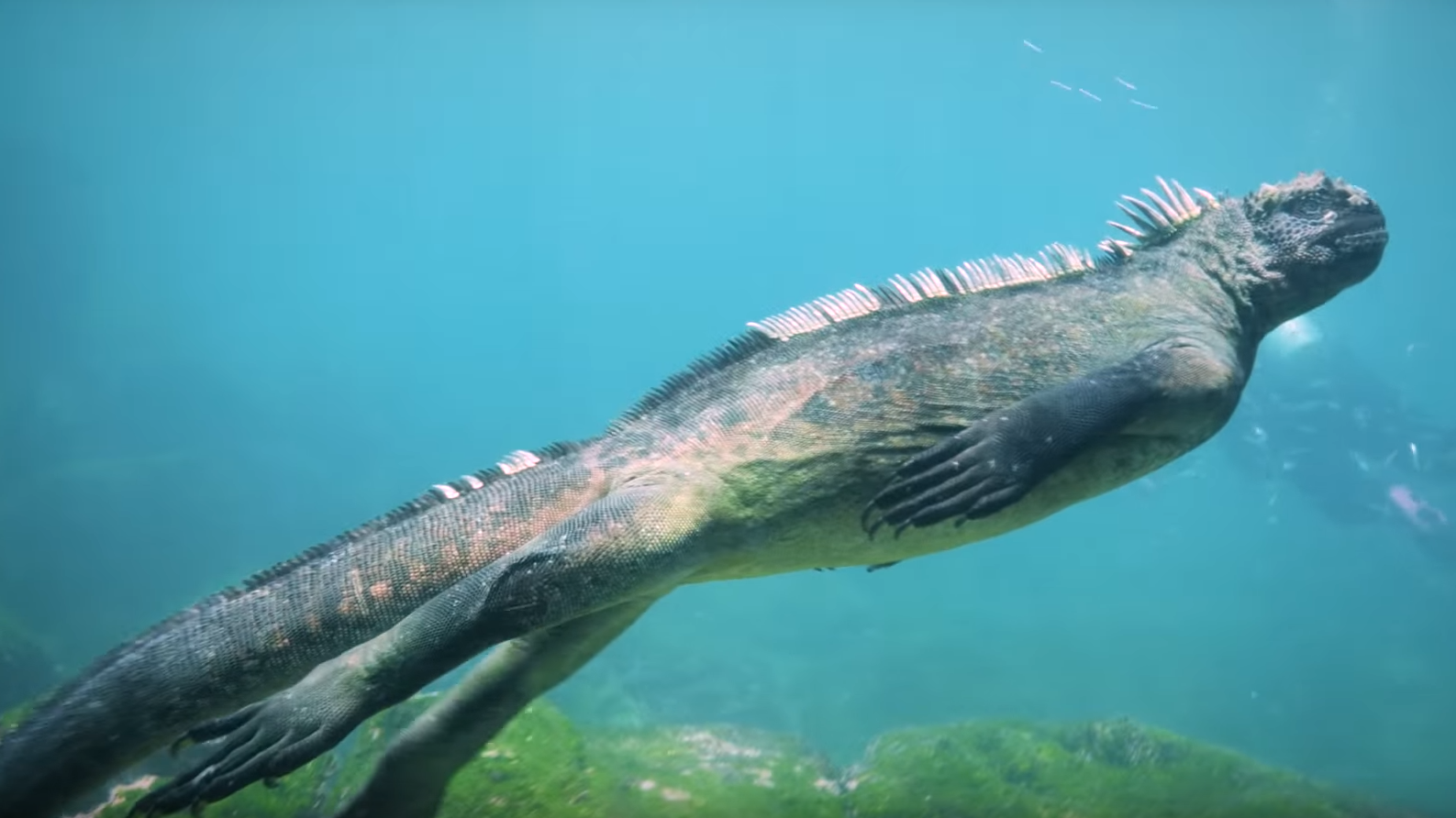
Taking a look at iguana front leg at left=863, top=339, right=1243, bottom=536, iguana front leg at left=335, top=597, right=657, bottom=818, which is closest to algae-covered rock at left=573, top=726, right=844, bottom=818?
iguana front leg at left=335, top=597, right=657, bottom=818

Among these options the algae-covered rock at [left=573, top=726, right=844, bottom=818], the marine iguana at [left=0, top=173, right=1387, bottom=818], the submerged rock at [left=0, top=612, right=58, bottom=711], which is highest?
the submerged rock at [left=0, top=612, right=58, bottom=711]

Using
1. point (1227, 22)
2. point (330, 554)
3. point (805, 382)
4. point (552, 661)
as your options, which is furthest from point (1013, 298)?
point (1227, 22)

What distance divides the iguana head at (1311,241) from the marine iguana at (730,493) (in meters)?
0.01

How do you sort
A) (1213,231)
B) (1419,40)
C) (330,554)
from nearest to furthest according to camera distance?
(330,554) → (1213,231) → (1419,40)

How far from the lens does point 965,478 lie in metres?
3.10

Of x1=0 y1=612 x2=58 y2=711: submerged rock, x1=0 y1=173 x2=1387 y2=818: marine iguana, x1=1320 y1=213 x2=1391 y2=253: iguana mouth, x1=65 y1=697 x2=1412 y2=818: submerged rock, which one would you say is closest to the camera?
x1=0 y1=173 x2=1387 y2=818: marine iguana

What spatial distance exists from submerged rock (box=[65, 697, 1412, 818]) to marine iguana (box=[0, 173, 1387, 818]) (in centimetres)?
153

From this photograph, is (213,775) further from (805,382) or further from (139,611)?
(139,611)

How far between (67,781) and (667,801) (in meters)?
3.71

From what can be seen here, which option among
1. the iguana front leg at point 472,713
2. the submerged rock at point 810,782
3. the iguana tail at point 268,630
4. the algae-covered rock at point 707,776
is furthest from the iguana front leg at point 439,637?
the algae-covered rock at point 707,776

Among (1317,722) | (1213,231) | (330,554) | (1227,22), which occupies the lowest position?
(1317,722)

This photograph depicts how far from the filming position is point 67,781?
2738 millimetres

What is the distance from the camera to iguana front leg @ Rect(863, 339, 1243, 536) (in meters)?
3.08

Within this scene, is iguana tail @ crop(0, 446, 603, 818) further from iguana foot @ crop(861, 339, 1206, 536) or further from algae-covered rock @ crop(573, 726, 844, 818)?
algae-covered rock @ crop(573, 726, 844, 818)
